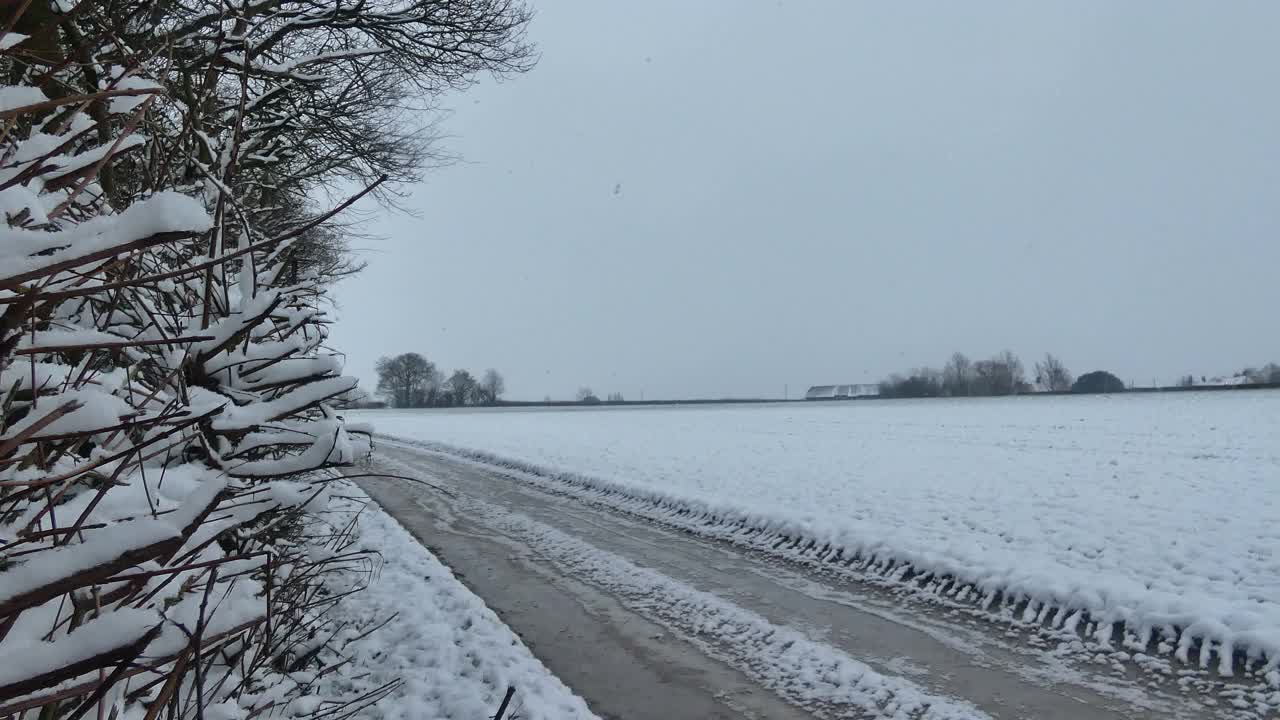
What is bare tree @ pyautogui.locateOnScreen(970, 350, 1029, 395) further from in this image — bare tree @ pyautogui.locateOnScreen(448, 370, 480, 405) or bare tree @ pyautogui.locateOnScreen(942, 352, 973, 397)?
bare tree @ pyautogui.locateOnScreen(448, 370, 480, 405)

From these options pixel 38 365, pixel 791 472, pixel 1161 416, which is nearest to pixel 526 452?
pixel 791 472

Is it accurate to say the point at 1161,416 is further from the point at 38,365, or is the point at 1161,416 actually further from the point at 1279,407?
the point at 38,365

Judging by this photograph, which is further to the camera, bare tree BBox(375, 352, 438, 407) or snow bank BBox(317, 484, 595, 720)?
bare tree BBox(375, 352, 438, 407)

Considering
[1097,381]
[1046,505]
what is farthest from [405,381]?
[1046,505]

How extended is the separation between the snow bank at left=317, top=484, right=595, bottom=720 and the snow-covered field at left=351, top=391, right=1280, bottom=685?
4.22 metres

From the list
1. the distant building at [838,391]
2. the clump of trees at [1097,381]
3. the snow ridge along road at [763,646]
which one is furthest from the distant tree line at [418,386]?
the snow ridge along road at [763,646]

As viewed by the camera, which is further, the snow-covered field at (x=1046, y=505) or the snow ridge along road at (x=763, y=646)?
the snow-covered field at (x=1046, y=505)

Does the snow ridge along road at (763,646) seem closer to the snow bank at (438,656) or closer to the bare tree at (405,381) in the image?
the snow bank at (438,656)

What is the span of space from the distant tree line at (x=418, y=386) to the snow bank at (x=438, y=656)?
92.8m

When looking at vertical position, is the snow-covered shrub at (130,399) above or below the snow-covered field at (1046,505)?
above

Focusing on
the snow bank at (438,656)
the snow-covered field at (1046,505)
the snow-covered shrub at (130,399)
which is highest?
the snow-covered shrub at (130,399)

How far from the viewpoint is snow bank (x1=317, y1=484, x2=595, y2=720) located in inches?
173

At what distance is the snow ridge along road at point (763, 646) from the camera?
4629mm

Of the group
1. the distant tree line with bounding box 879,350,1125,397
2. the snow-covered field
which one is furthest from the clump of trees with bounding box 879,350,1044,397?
the snow-covered field
